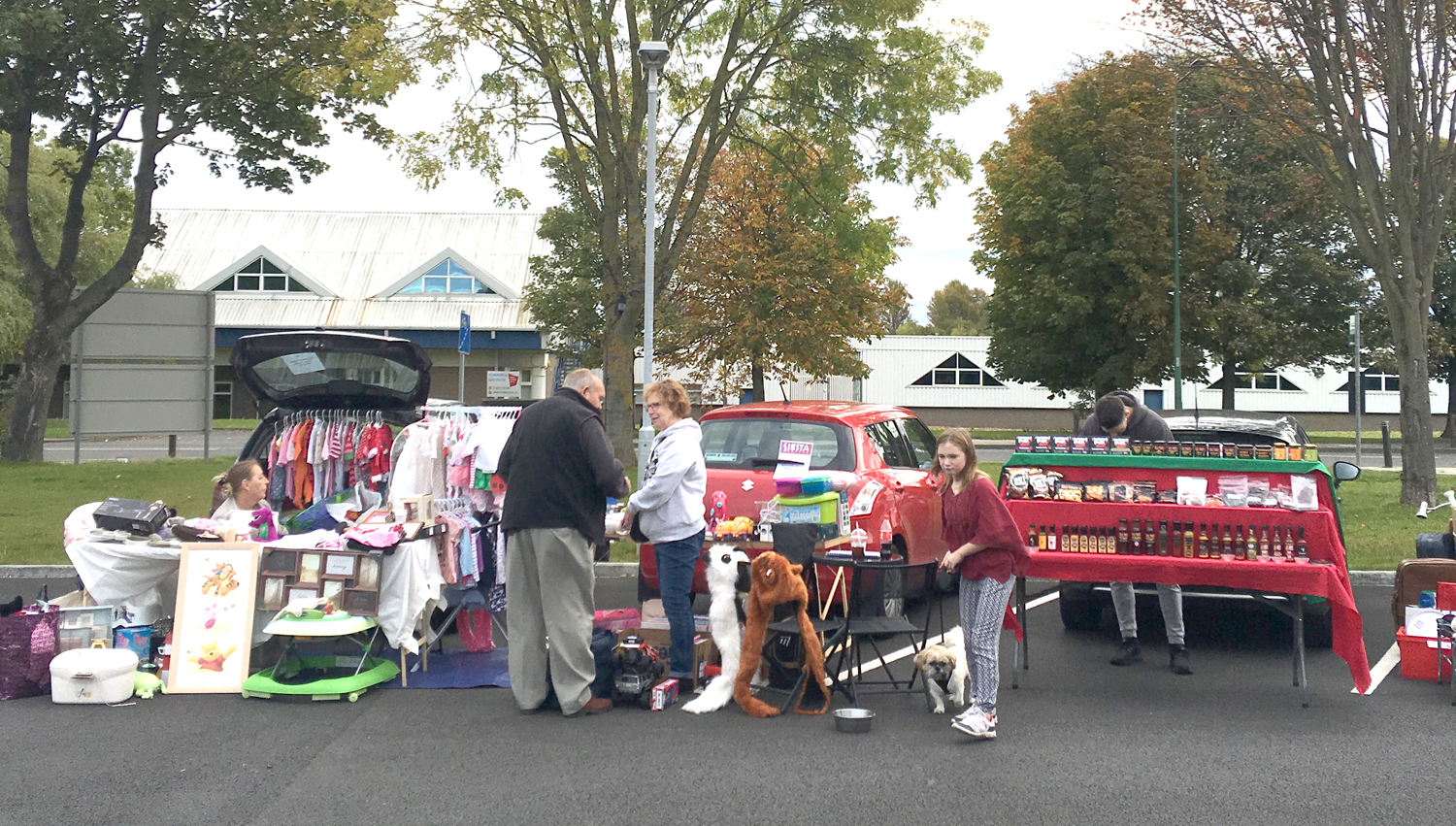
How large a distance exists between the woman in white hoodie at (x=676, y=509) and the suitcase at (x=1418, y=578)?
467cm

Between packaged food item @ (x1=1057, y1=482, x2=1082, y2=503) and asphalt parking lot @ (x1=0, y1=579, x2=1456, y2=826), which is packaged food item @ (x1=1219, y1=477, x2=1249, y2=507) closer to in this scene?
packaged food item @ (x1=1057, y1=482, x2=1082, y2=503)

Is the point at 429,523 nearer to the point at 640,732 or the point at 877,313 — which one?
the point at 640,732

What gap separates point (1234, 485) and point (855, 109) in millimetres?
11859

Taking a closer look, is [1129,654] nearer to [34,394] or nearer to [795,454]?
[795,454]

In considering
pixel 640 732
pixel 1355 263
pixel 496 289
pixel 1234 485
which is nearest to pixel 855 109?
pixel 1234 485

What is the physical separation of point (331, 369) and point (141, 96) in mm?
14192

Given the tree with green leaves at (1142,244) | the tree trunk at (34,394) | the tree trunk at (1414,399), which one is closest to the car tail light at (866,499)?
the tree trunk at (1414,399)

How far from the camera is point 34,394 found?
20875mm

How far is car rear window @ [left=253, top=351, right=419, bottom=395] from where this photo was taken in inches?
359

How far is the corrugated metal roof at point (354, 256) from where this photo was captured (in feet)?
149

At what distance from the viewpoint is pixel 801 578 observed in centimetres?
703

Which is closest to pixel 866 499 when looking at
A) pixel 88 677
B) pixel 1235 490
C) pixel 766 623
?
pixel 766 623

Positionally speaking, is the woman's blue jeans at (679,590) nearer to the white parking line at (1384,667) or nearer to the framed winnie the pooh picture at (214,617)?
the framed winnie the pooh picture at (214,617)

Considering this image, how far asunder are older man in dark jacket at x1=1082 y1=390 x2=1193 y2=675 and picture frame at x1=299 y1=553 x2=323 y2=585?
5.04m
